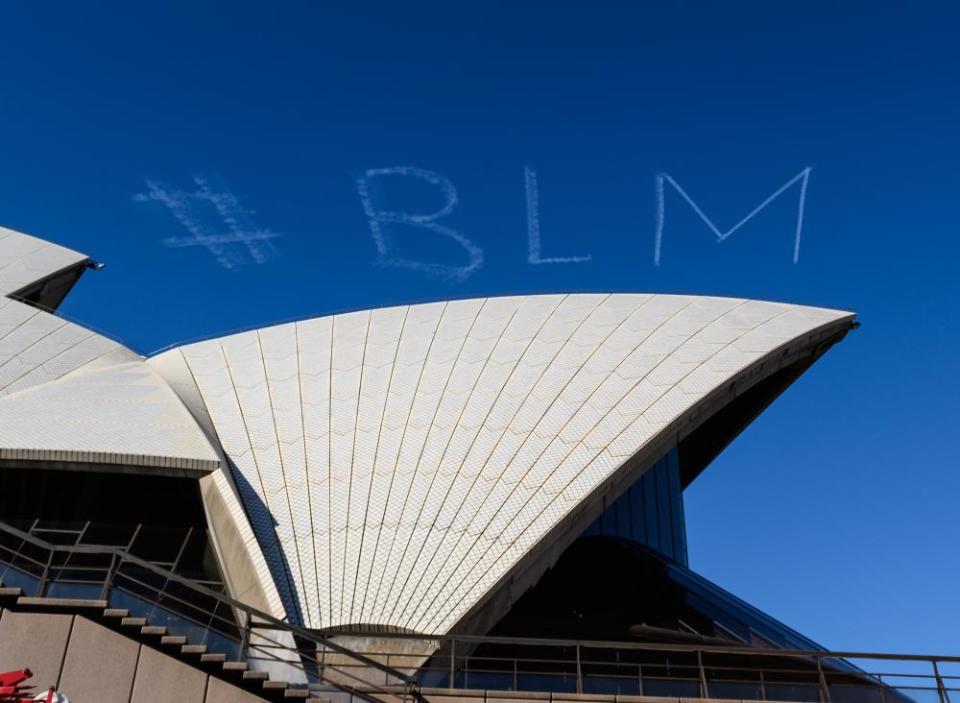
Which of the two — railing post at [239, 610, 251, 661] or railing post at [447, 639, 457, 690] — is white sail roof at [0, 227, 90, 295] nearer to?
railing post at [239, 610, 251, 661]

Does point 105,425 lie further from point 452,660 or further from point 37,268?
point 37,268

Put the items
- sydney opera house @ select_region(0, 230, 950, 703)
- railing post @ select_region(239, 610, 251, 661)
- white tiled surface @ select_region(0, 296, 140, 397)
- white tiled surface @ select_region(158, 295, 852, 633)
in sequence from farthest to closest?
white tiled surface @ select_region(0, 296, 140, 397), white tiled surface @ select_region(158, 295, 852, 633), sydney opera house @ select_region(0, 230, 950, 703), railing post @ select_region(239, 610, 251, 661)

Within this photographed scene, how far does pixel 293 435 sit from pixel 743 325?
12.9 m

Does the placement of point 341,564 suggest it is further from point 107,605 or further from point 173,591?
point 107,605

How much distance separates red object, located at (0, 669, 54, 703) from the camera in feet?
42.2

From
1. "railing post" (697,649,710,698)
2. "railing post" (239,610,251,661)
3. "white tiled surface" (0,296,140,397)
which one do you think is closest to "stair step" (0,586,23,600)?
"railing post" (239,610,251,661)

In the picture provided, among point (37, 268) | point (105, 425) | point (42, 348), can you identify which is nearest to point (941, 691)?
point (105, 425)

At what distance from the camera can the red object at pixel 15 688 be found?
12.9m

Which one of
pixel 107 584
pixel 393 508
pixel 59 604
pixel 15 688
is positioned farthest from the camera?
pixel 393 508

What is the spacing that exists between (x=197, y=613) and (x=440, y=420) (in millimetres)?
9611

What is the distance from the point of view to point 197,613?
48.9 ft

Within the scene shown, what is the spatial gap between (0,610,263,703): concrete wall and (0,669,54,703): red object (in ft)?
0.64

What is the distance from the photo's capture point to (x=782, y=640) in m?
21.4

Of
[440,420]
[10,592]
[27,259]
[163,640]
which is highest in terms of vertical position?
[27,259]
